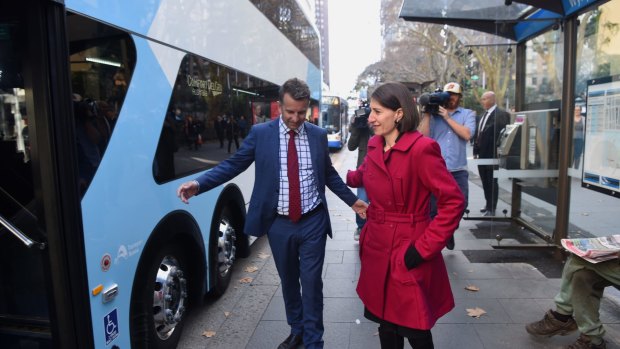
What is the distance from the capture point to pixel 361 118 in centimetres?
573

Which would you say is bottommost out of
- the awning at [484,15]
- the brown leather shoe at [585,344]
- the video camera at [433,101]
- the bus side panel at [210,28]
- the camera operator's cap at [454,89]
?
the brown leather shoe at [585,344]

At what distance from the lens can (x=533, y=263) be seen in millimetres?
5168

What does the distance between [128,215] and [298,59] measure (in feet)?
23.9

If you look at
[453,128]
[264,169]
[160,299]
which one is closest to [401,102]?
[264,169]

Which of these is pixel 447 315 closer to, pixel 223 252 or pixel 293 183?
pixel 293 183

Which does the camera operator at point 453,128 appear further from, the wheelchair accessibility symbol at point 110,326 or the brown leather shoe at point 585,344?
the wheelchair accessibility symbol at point 110,326

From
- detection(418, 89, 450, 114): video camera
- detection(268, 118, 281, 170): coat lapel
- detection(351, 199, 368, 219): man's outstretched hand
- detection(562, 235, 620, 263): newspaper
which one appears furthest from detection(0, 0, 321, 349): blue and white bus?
detection(562, 235, 620, 263): newspaper

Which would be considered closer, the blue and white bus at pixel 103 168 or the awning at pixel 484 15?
the blue and white bus at pixel 103 168

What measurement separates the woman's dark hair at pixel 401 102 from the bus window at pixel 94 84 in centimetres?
147

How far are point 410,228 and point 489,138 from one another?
529 cm

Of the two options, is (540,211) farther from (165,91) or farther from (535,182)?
(165,91)

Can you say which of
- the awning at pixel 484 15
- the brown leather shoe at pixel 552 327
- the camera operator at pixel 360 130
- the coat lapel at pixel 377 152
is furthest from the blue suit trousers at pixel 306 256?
the awning at pixel 484 15

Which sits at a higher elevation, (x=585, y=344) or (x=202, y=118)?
(x=202, y=118)

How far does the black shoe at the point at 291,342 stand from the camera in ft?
10.8
